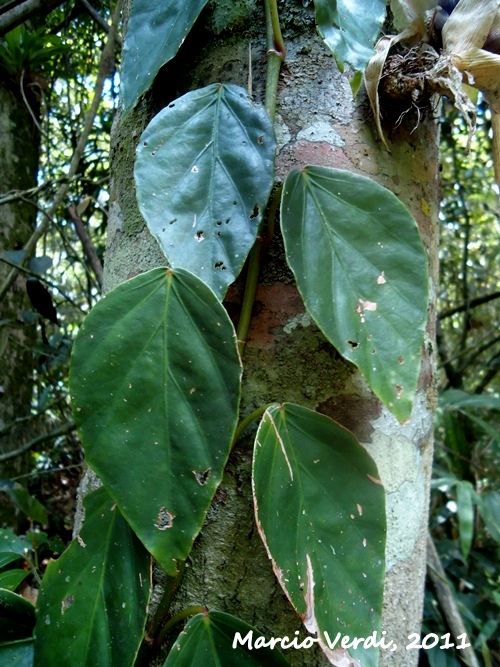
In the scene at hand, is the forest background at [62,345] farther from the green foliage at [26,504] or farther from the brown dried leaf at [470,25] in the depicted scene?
the brown dried leaf at [470,25]

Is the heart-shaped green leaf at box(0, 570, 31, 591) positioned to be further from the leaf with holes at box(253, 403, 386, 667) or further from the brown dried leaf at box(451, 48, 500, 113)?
the brown dried leaf at box(451, 48, 500, 113)

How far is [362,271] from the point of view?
402 millimetres

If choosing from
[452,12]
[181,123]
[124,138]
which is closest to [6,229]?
[124,138]

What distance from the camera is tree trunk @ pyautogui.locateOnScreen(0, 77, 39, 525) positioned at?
1.57 metres

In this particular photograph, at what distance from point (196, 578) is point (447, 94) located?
44 cm

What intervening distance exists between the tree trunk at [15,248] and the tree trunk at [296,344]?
3.89ft

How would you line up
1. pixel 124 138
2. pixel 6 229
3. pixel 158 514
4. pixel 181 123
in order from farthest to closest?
pixel 6 229 < pixel 124 138 < pixel 181 123 < pixel 158 514

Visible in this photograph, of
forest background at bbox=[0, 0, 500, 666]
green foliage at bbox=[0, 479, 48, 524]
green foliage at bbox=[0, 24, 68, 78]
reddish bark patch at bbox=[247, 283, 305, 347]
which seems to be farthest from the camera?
green foliage at bbox=[0, 24, 68, 78]

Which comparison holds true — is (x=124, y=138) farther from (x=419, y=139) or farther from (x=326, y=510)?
(x=326, y=510)

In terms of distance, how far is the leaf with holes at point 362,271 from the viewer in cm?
38

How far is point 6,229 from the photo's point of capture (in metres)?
1.62

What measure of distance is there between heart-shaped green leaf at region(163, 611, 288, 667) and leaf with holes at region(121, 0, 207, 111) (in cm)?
43

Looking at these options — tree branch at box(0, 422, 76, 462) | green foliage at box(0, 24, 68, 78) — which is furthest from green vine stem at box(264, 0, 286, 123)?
green foliage at box(0, 24, 68, 78)

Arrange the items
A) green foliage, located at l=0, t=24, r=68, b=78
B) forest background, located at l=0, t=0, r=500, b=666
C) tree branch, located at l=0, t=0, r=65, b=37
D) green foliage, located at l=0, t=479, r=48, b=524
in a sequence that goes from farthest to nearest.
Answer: green foliage, located at l=0, t=24, r=68, b=78, forest background, located at l=0, t=0, r=500, b=666, green foliage, located at l=0, t=479, r=48, b=524, tree branch, located at l=0, t=0, r=65, b=37
